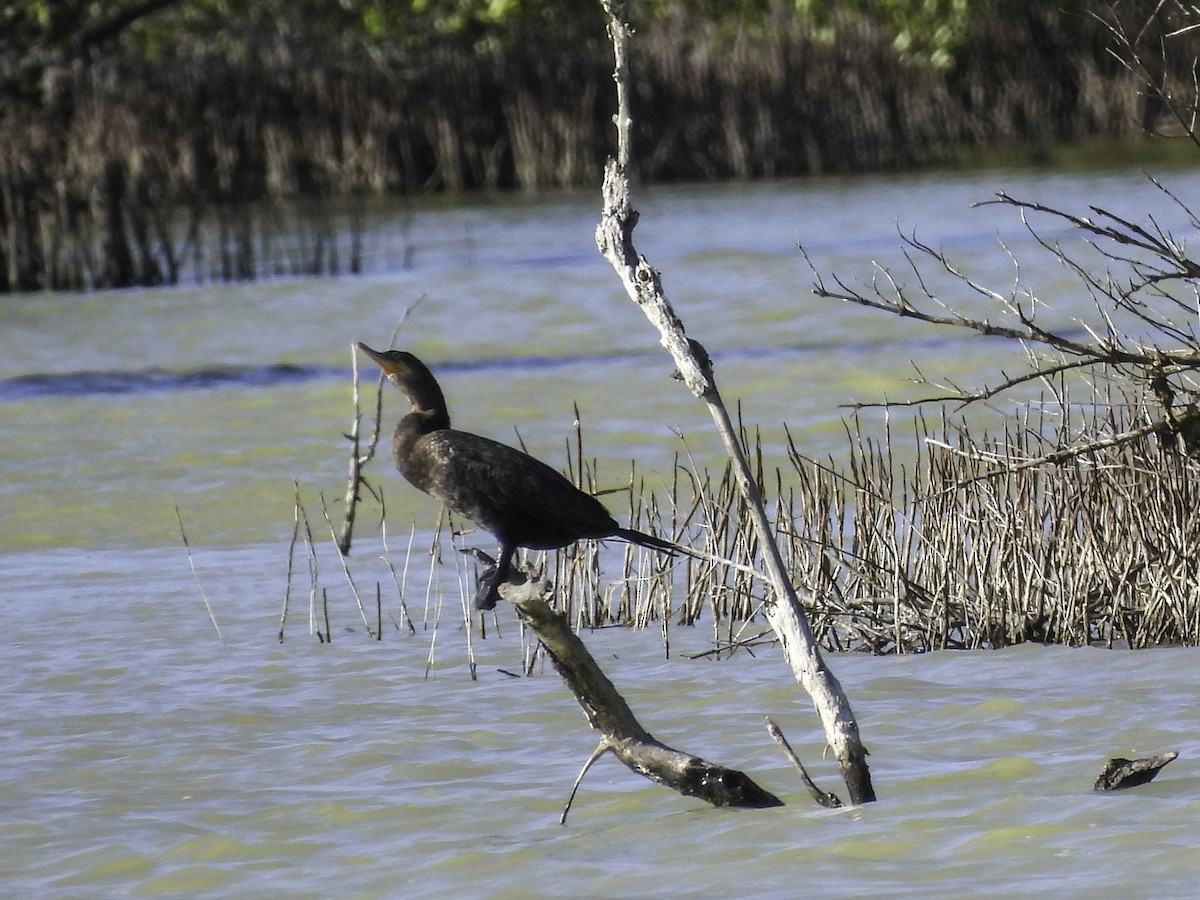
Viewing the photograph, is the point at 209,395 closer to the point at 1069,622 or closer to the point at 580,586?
the point at 580,586

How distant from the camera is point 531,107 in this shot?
23.6 meters

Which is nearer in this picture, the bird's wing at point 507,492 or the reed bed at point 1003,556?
the bird's wing at point 507,492

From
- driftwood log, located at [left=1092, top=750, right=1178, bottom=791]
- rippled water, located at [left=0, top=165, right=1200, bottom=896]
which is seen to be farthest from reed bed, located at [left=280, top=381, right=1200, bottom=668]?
driftwood log, located at [left=1092, top=750, right=1178, bottom=791]

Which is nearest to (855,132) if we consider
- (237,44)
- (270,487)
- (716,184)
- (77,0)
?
(716,184)

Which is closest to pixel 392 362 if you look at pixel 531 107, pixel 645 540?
pixel 645 540

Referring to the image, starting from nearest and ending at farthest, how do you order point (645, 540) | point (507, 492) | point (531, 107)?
point (645, 540) → point (507, 492) → point (531, 107)

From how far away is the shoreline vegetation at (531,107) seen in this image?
73.6 ft

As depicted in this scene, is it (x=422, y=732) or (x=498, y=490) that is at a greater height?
(x=498, y=490)

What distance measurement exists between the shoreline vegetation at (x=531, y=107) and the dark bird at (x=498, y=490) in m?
15.0

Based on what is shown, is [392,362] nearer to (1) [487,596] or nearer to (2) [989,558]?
(1) [487,596]

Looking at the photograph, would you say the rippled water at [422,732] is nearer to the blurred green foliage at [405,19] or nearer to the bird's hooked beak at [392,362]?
the bird's hooked beak at [392,362]

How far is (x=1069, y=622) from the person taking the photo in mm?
5250

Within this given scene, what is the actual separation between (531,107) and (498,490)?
1979 centimetres

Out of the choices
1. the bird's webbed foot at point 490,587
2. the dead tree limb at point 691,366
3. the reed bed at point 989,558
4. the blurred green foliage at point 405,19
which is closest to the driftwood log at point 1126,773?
the dead tree limb at point 691,366
